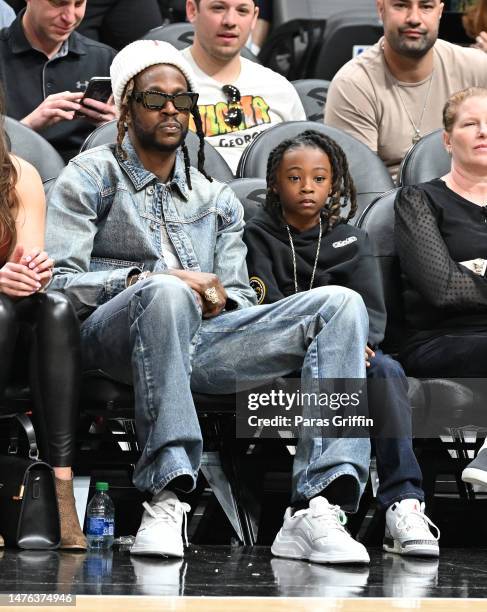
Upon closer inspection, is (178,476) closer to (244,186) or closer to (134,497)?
(134,497)

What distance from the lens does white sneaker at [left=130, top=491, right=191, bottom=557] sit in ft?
10.7

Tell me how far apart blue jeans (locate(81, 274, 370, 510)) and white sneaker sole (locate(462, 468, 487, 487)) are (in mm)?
351

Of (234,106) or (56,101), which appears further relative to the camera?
(234,106)

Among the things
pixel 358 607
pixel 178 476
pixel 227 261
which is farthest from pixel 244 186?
pixel 358 607

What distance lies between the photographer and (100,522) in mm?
3578

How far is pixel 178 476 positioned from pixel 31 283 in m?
0.62

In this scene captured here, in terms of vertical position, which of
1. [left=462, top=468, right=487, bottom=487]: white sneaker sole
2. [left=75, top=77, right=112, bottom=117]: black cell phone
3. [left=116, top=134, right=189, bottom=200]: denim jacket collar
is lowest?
[left=462, top=468, right=487, bottom=487]: white sneaker sole

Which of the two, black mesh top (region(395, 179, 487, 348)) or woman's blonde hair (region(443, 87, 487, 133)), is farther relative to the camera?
woman's blonde hair (region(443, 87, 487, 133))

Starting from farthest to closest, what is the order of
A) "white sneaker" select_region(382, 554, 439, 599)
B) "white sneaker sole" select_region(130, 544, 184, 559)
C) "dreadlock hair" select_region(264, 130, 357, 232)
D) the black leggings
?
1. "dreadlock hair" select_region(264, 130, 357, 232)
2. the black leggings
3. "white sneaker sole" select_region(130, 544, 184, 559)
4. "white sneaker" select_region(382, 554, 439, 599)

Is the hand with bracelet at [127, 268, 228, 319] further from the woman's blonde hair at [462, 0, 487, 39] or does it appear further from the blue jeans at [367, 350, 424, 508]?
the woman's blonde hair at [462, 0, 487, 39]

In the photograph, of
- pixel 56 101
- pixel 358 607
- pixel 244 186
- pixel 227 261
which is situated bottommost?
pixel 358 607

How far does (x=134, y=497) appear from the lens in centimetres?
392

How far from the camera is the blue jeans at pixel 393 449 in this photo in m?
3.61

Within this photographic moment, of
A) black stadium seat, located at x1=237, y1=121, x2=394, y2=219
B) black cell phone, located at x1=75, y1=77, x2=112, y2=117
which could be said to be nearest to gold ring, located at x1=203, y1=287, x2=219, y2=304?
black stadium seat, located at x1=237, y1=121, x2=394, y2=219
